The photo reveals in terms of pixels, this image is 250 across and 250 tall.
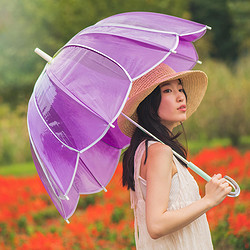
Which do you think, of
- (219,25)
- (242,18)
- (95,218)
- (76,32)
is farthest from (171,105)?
(219,25)

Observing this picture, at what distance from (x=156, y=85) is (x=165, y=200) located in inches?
21.4

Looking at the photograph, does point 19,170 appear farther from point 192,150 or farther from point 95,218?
point 95,218

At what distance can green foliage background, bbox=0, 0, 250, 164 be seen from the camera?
9.13m

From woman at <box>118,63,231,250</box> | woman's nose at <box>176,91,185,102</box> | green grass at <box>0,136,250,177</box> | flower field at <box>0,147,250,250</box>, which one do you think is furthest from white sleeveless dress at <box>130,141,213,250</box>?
green grass at <box>0,136,250,177</box>

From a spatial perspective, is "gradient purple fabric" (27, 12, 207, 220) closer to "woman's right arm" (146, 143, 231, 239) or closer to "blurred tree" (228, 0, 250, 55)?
"woman's right arm" (146, 143, 231, 239)

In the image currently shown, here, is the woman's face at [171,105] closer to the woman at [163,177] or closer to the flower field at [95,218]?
the woman at [163,177]

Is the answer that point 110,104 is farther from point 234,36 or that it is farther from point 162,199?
point 234,36

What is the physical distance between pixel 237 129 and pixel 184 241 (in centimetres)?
685

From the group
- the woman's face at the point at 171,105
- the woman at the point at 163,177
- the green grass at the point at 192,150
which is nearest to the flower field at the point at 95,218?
the green grass at the point at 192,150

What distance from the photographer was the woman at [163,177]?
6.35ft

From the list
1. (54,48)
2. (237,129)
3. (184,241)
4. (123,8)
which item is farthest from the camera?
(54,48)

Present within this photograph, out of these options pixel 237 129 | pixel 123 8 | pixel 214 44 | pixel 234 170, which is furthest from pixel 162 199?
pixel 214 44

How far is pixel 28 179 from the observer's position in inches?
281

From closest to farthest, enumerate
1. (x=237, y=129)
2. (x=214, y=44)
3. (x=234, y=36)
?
1. (x=237, y=129)
2. (x=234, y=36)
3. (x=214, y=44)
